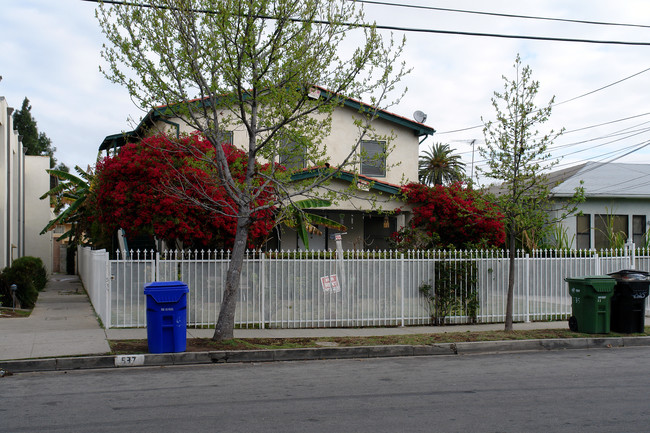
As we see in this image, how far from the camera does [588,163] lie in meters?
26.3

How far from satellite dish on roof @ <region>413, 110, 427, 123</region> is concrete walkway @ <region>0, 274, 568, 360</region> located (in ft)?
34.2

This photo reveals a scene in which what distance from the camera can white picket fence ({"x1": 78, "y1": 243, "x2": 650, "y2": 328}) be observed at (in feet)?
41.4

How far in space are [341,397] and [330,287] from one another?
612 centimetres

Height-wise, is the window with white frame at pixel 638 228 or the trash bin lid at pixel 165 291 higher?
the window with white frame at pixel 638 228

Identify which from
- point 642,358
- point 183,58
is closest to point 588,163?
point 642,358

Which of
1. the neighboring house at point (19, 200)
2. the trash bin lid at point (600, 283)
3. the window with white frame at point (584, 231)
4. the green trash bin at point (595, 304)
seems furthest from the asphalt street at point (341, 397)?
the window with white frame at point (584, 231)

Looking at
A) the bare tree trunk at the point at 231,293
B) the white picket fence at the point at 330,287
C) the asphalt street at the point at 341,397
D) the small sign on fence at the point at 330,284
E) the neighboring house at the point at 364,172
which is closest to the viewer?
the asphalt street at the point at 341,397

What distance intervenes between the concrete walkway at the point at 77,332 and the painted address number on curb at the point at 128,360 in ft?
1.39

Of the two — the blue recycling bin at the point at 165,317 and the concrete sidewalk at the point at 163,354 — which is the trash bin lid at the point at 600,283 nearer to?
the concrete sidewalk at the point at 163,354

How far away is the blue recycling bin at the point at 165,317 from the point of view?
9.92 meters

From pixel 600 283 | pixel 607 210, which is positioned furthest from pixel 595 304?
pixel 607 210

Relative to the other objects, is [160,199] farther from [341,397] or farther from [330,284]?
[341,397]

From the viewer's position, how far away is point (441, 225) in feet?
59.2

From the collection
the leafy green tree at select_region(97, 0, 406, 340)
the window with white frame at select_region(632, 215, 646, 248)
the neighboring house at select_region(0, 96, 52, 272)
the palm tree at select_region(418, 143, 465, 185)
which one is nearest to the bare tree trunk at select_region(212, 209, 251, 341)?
the leafy green tree at select_region(97, 0, 406, 340)
